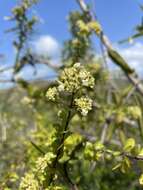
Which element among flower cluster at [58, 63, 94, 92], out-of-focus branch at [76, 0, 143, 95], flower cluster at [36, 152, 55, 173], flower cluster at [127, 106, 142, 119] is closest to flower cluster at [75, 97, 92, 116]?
flower cluster at [58, 63, 94, 92]

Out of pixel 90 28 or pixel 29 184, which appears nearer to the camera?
pixel 29 184

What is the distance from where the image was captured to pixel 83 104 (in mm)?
1092

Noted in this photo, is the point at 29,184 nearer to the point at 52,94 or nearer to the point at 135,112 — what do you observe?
the point at 52,94

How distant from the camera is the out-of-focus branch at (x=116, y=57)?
2736mm

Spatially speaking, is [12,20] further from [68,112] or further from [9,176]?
[68,112]

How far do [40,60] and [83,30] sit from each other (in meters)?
0.87

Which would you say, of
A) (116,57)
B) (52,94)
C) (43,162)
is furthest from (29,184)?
(116,57)

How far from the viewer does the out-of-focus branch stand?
2.74 metres

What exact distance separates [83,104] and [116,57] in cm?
166

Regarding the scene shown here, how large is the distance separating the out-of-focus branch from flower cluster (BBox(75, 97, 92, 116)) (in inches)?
64.1

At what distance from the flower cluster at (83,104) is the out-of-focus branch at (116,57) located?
163 centimetres

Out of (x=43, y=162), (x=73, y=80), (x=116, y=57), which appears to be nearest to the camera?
(x=73, y=80)

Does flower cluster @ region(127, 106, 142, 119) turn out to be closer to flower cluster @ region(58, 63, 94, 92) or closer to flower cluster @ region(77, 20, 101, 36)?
flower cluster @ region(77, 20, 101, 36)

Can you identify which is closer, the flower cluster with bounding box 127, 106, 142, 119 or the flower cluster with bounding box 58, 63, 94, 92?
the flower cluster with bounding box 58, 63, 94, 92
